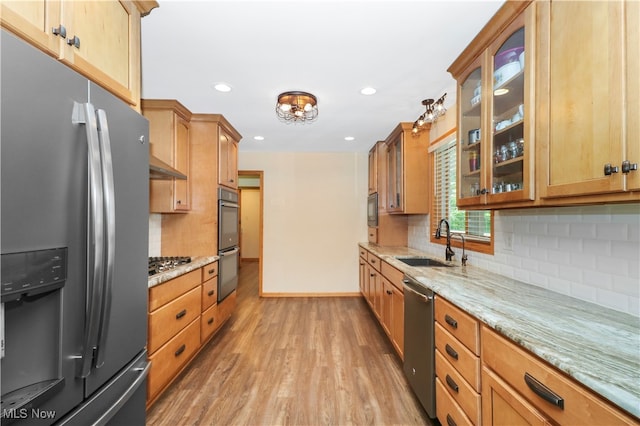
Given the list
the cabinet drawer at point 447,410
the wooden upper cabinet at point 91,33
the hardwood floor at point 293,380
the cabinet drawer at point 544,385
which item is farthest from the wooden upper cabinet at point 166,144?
the cabinet drawer at point 544,385

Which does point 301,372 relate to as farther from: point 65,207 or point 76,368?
point 65,207

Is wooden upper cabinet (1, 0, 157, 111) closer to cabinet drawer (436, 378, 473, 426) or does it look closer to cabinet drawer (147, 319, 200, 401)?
cabinet drawer (147, 319, 200, 401)

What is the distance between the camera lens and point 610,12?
0.97 m

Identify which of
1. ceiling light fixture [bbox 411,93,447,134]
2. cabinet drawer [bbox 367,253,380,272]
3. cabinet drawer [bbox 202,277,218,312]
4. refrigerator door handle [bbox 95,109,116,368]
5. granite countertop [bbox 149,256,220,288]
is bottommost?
cabinet drawer [bbox 202,277,218,312]

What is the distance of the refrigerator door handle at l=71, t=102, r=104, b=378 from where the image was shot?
2.75 ft

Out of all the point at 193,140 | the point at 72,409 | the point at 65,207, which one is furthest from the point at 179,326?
the point at 193,140

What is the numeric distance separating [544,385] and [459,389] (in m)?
0.62

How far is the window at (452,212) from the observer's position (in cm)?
240

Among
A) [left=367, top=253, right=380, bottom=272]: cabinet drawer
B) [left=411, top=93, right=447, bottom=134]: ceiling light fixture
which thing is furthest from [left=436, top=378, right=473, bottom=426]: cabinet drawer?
[left=411, top=93, right=447, bottom=134]: ceiling light fixture

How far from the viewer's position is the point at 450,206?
9.91 ft

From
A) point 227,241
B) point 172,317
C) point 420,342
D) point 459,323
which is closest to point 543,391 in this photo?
point 459,323

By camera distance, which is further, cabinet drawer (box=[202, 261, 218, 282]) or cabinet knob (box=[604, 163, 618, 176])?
cabinet drawer (box=[202, 261, 218, 282])

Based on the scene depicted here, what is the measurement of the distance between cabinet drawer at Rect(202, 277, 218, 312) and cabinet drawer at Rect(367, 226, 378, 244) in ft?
7.78

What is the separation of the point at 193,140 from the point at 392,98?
7.23ft
